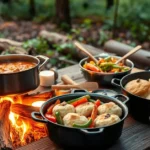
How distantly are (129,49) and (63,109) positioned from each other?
2.87 m

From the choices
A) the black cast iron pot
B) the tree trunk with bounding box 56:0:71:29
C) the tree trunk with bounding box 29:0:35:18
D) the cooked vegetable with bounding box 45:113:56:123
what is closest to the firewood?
the tree trunk with bounding box 56:0:71:29

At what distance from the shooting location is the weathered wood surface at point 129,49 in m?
4.41

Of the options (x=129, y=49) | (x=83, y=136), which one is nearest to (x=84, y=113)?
(x=83, y=136)

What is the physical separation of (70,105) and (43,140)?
0.27 m

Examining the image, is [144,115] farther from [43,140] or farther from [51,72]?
[51,72]

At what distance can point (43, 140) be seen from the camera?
6.70 feet

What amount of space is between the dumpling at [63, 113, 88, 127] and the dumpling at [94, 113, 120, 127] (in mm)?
67

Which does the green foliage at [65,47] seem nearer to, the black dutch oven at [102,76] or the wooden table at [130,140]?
the black dutch oven at [102,76]

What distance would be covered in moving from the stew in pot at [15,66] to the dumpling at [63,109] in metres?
0.55

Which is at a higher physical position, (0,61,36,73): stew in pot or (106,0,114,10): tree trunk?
(0,61,36,73): stew in pot

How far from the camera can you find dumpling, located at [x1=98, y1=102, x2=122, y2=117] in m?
1.97

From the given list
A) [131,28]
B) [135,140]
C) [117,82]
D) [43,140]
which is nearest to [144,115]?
[135,140]

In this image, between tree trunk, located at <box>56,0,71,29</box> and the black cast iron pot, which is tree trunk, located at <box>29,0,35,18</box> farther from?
the black cast iron pot

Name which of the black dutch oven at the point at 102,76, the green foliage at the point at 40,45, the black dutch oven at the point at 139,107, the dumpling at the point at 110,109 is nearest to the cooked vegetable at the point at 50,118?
the dumpling at the point at 110,109
